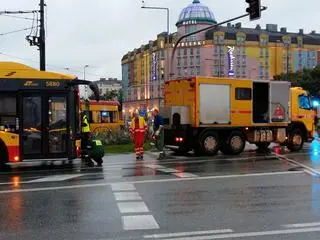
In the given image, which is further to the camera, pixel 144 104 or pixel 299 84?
pixel 144 104

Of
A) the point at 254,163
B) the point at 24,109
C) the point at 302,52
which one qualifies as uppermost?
the point at 302,52

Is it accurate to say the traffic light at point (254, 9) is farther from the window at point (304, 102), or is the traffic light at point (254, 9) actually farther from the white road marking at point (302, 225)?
the white road marking at point (302, 225)

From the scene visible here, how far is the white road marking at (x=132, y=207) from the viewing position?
29.2ft

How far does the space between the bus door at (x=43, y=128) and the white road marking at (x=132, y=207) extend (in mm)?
7055

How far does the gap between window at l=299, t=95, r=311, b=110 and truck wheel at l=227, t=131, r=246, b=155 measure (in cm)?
413

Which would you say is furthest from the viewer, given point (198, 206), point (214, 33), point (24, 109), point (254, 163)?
point (214, 33)

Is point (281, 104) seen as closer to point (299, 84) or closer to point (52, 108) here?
point (52, 108)

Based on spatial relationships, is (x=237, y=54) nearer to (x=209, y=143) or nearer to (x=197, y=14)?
(x=197, y=14)

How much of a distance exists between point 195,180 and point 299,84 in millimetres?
68773

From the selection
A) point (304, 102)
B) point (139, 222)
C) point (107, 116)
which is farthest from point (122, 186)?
point (107, 116)

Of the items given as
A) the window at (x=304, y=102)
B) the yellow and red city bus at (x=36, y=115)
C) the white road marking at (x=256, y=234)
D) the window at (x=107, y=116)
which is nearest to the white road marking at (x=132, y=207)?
the white road marking at (x=256, y=234)

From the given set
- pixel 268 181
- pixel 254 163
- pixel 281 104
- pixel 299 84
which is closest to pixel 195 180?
pixel 268 181

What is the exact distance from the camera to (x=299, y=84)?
258 ft

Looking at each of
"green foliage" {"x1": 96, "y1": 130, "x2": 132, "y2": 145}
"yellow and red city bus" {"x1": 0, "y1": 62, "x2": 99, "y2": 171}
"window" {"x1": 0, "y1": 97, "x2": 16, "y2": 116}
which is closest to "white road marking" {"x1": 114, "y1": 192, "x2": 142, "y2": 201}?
"yellow and red city bus" {"x1": 0, "y1": 62, "x2": 99, "y2": 171}
